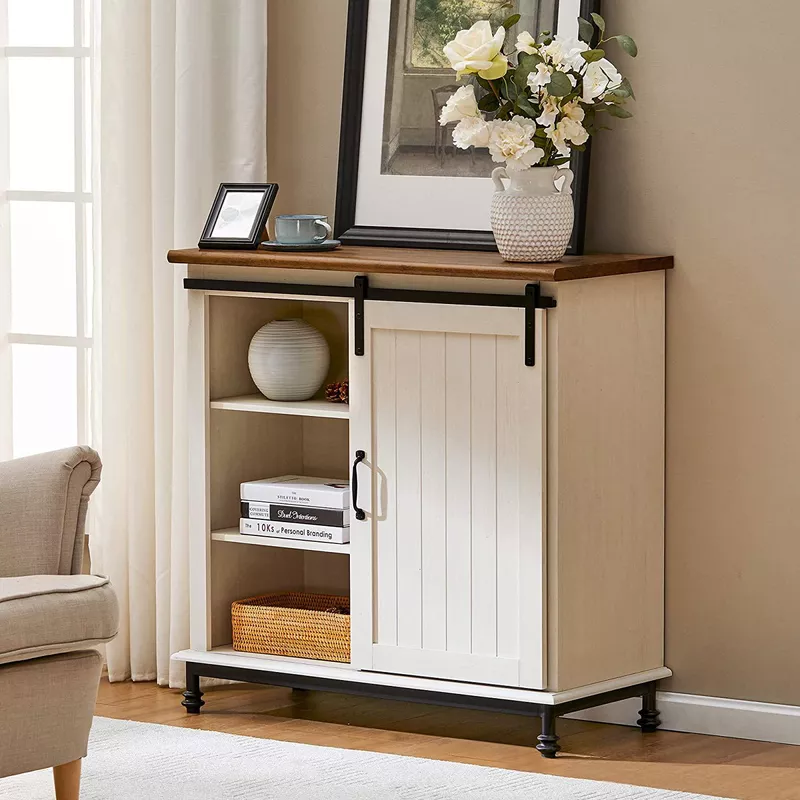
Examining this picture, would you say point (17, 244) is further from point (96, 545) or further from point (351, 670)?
point (351, 670)

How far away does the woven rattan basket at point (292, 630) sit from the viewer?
3674mm

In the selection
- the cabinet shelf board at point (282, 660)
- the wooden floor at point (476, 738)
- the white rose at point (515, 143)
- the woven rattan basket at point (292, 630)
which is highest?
the white rose at point (515, 143)

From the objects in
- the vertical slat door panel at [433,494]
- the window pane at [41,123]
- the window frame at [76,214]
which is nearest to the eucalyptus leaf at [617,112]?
→ the vertical slat door panel at [433,494]

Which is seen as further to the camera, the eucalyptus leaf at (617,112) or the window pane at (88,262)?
the window pane at (88,262)

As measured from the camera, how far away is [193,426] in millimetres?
3791

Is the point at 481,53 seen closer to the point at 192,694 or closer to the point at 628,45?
the point at 628,45

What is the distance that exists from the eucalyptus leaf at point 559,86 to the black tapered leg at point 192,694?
5.12 feet

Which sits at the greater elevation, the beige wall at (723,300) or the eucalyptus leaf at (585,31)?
the eucalyptus leaf at (585,31)

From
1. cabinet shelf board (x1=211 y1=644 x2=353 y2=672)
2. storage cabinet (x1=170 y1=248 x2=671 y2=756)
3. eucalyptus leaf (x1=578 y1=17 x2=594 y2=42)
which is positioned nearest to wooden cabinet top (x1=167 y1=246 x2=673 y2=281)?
storage cabinet (x1=170 y1=248 x2=671 y2=756)

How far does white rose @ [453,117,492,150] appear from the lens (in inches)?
133

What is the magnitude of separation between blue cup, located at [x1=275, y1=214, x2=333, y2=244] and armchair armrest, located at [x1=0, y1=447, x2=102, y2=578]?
84cm

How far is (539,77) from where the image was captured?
10.9ft

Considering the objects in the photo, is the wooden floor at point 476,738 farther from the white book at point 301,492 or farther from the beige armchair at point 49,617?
the beige armchair at point 49,617

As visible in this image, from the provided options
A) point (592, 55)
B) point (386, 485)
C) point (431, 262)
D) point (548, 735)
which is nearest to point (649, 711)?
point (548, 735)
